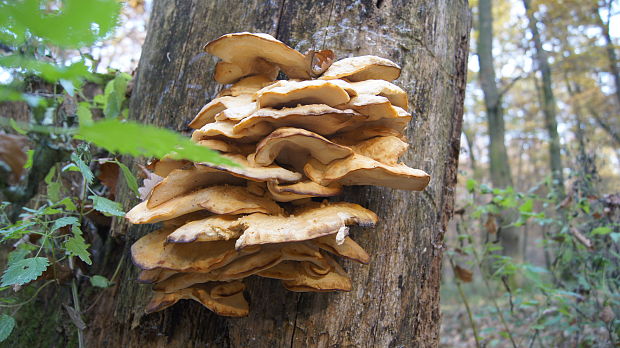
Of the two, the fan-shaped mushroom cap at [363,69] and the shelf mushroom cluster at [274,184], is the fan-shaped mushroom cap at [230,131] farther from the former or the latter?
the fan-shaped mushroom cap at [363,69]

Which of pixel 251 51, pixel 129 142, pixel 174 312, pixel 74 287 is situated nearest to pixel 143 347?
pixel 174 312

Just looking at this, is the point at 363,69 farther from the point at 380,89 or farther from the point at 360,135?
the point at 360,135

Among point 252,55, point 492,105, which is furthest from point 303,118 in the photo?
point 492,105

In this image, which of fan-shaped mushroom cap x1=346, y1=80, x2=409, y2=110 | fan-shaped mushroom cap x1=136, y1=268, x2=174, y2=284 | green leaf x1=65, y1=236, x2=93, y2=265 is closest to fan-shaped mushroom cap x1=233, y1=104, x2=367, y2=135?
fan-shaped mushroom cap x1=346, y1=80, x2=409, y2=110

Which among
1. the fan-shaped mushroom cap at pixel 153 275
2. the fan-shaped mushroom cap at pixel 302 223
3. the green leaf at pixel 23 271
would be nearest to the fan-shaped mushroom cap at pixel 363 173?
the fan-shaped mushroom cap at pixel 302 223

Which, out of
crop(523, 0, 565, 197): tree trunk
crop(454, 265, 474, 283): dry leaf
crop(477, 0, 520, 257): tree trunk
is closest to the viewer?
crop(454, 265, 474, 283): dry leaf

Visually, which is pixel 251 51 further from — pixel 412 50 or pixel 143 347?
pixel 143 347

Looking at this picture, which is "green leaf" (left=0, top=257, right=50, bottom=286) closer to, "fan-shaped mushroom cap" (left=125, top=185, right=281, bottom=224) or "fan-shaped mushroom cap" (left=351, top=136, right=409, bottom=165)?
"fan-shaped mushroom cap" (left=125, top=185, right=281, bottom=224)
